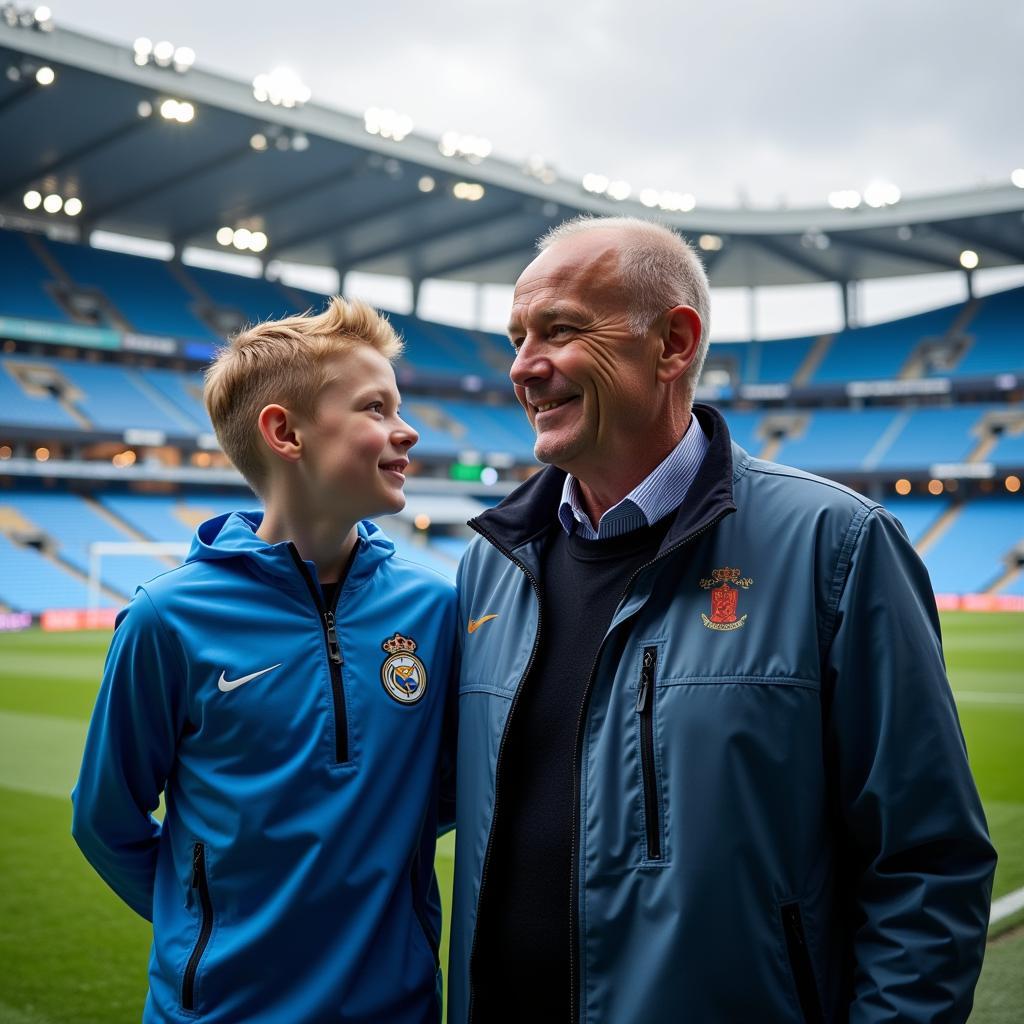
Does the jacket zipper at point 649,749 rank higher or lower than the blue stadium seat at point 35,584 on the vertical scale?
higher

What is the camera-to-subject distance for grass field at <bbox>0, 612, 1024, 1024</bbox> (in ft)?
14.1

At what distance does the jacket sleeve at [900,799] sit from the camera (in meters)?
1.81

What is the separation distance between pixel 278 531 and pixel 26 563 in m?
30.3

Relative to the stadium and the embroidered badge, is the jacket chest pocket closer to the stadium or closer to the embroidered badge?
the embroidered badge

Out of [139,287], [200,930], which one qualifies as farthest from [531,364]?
[139,287]

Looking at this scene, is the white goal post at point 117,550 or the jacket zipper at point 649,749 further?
the white goal post at point 117,550

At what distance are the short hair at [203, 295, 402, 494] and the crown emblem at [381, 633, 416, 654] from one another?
59cm

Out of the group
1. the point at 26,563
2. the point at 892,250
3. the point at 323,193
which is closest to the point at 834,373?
the point at 892,250

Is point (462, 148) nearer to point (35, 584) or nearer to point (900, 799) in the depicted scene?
point (35, 584)

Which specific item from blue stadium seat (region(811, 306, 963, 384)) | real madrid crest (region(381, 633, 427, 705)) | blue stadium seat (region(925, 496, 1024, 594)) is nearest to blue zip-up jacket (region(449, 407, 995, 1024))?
real madrid crest (region(381, 633, 427, 705))

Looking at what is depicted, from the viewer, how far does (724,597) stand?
2016 mm

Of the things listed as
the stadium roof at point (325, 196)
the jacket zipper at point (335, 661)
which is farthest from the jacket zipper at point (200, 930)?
the stadium roof at point (325, 196)

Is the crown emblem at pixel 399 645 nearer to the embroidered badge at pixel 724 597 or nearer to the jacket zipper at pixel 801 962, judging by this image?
the embroidered badge at pixel 724 597

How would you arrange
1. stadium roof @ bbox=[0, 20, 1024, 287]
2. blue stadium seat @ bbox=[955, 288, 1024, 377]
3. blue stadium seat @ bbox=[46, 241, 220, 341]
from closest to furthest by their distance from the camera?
stadium roof @ bbox=[0, 20, 1024, 287], blue stadium seat @ bbox=[46, 241, 220, 341], blue stadium seat @ bbox=[955, 288, 1024, 377]
